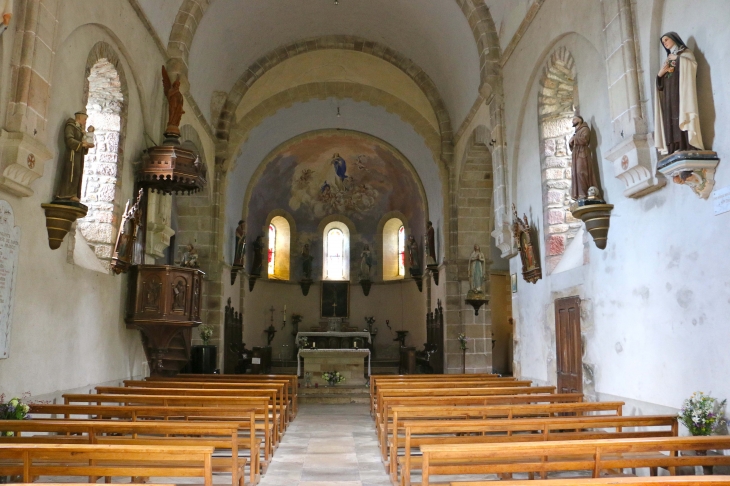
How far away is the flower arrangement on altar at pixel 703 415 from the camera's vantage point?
16.9 ft

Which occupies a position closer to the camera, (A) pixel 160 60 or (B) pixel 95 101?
(B) pixel 95 101

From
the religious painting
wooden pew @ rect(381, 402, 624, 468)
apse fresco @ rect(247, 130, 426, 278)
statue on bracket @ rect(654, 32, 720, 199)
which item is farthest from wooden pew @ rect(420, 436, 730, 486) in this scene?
the religious painting

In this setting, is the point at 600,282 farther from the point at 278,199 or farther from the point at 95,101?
the point at 278,199

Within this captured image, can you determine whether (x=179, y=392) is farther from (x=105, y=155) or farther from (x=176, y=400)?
(x=105, y=155)

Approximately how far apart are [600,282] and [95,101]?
800cm

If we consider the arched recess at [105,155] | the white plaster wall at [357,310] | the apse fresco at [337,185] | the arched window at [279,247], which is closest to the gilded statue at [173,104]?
the arched recess at [105,155]

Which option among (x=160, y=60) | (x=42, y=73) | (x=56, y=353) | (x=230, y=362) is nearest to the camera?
(x=42, y=73)

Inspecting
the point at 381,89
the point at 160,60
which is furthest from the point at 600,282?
the point at 381,89

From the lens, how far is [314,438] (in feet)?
30.0

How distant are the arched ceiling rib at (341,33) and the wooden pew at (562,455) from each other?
1024cm

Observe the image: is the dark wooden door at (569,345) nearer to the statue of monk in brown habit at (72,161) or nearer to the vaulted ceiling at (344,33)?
the vaulted ceiling at (344,33)

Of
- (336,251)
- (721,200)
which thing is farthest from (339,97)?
(721,200)

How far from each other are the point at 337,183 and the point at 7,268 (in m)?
17.1

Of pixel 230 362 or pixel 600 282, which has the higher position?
pixel 600 282
